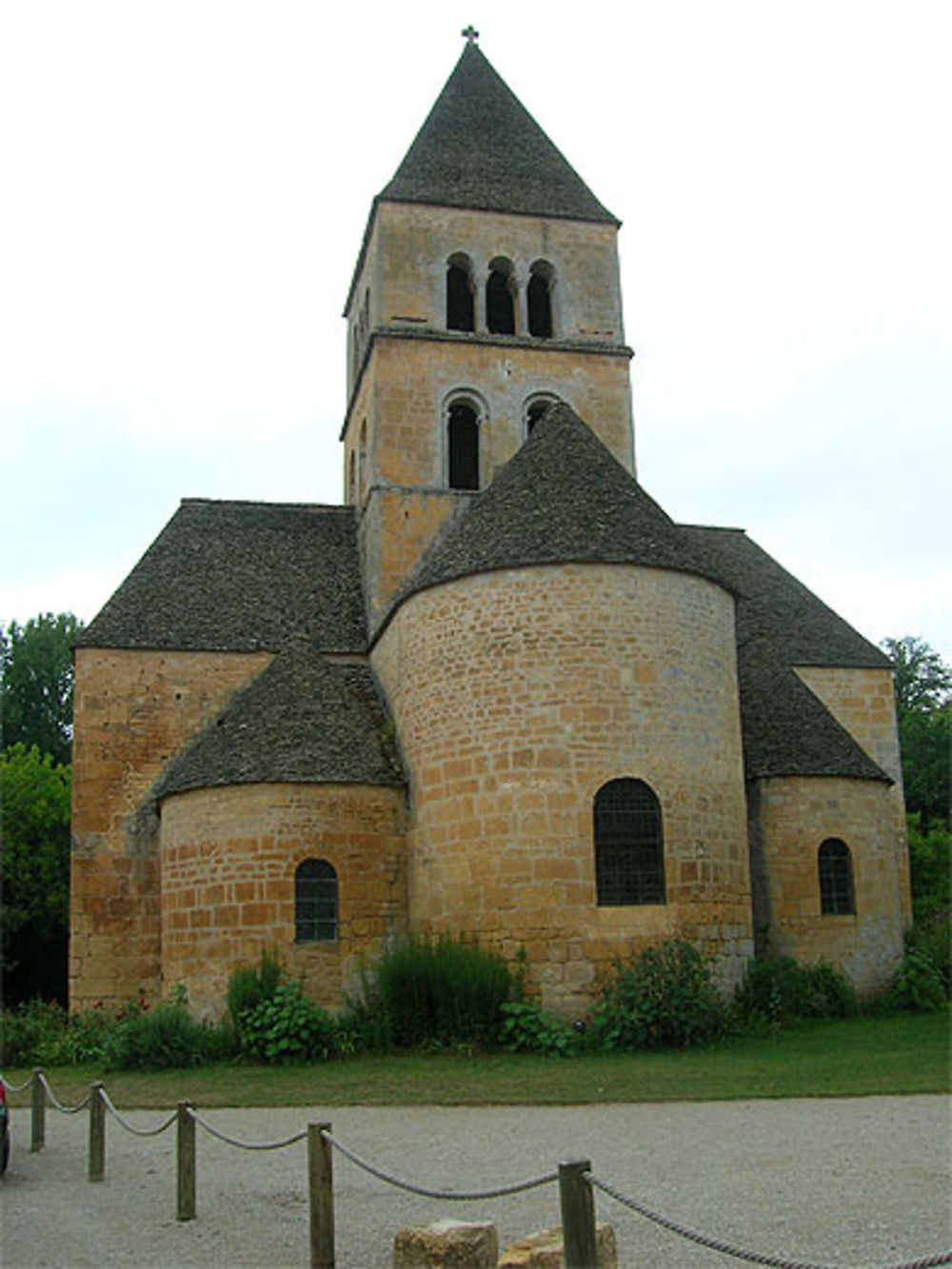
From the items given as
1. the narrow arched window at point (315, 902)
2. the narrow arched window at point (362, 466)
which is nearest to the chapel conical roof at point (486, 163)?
the narrow arched window at point (362, 466)

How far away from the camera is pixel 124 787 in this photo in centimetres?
2348

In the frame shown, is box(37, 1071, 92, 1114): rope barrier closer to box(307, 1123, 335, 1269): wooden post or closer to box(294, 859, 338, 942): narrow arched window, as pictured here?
box(307, 1123, 335, 1269): wooden post

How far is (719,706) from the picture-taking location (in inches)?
769

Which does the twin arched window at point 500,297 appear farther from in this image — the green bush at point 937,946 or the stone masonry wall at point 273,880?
the green bush at point 937,946

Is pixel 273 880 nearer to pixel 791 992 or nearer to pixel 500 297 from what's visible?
pixel 791 992

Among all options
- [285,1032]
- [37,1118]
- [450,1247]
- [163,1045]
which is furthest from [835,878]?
[450,1247]

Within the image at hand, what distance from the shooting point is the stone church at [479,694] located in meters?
18.4

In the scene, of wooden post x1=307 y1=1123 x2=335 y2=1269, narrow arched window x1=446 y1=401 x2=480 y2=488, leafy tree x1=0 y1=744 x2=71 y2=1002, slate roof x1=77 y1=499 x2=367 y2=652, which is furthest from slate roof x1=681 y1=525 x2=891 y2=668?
wooden post x1=307 y1=1123 x2=335 y2=1269

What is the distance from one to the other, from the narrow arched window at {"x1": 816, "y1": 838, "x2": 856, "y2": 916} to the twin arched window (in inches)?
501

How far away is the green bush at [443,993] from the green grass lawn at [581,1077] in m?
0.49

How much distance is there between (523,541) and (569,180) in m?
13.7

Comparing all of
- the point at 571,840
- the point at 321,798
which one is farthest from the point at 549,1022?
the point at 321,798

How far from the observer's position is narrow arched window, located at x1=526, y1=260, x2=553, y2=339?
28.4m

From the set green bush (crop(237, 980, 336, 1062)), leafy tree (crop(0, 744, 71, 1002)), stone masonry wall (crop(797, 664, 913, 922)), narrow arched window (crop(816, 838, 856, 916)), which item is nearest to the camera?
green bush (crop(237, 980, 336, 1062))
